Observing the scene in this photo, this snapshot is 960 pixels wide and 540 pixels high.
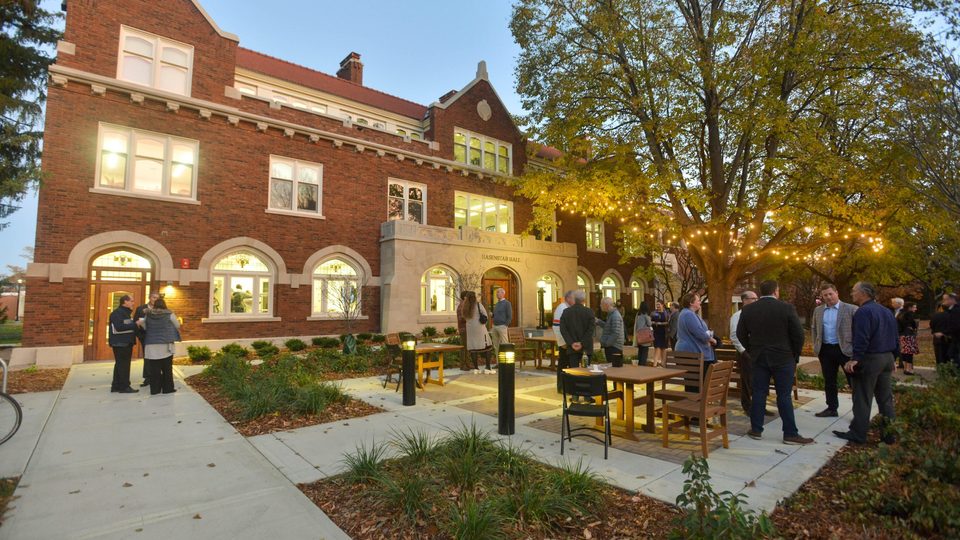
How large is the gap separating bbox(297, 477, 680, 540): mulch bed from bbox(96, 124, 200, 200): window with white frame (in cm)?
1337

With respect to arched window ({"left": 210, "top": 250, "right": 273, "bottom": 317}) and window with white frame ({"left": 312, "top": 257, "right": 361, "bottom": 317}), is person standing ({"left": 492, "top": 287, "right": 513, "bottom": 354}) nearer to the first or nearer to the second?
window with white frame ({"left": 312, "top": 257, "right": 361, "bottom": 317})

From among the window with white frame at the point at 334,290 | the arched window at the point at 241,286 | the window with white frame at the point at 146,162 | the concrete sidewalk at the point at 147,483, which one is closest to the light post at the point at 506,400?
the concrete sidewalk at the point at 147,483

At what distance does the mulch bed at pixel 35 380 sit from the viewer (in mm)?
9056

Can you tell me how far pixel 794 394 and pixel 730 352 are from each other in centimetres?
168

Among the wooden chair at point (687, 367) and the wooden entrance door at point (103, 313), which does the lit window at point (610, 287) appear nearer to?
the wooden chair at point (687, 367)

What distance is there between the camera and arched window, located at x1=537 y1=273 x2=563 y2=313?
920 inches

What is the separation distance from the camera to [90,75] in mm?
12789

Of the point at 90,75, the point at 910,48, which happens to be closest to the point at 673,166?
the point at 910,48

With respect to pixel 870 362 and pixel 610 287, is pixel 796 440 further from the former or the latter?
pixel 610 287

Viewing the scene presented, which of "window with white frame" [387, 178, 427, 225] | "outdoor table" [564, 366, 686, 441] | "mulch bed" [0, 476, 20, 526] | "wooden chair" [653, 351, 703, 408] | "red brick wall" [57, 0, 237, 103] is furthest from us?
"window with white frame" [387, 178, 427, 225]

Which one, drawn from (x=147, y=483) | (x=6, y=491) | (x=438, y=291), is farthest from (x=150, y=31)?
(x=147, y=483)

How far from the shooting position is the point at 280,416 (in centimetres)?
691

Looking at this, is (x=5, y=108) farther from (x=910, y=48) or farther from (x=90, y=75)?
(x=910, y=48)

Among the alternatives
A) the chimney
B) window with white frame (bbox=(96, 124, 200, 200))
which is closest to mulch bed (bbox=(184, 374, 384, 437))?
window with white frame (bbox=(96, 124, 200, 200))
